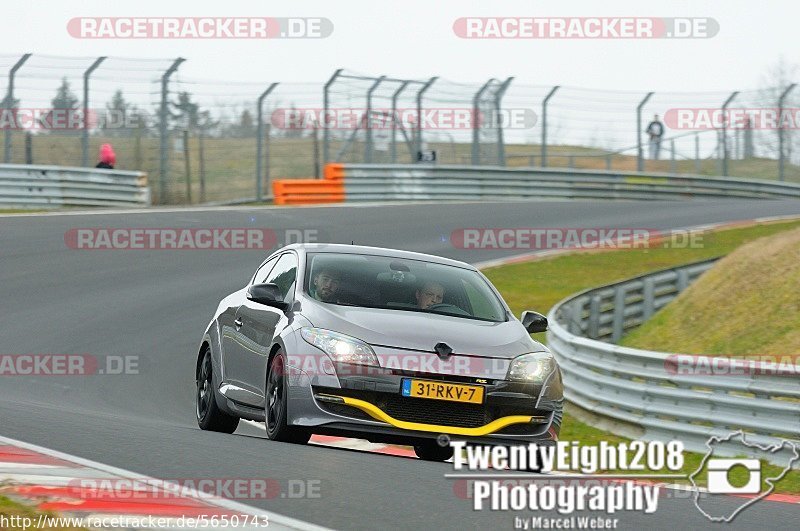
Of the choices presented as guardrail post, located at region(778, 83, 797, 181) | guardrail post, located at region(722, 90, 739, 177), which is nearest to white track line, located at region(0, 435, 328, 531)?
guardrail post, located at region(778, 83, 797, 181)

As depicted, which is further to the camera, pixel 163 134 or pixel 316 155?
pixel 316 155

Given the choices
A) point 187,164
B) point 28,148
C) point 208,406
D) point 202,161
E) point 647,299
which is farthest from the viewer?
point 202,161

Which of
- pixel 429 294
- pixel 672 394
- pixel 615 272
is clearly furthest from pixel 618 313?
pixel 429 294

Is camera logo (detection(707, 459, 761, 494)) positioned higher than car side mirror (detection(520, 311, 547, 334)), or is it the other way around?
car side mirror (detection(520, 311, 547, 334))

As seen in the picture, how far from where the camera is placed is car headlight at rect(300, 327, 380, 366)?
8.16 meters

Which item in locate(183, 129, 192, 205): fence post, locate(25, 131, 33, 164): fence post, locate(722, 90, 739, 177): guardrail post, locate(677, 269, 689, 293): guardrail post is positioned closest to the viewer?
locate(677, 269, 689, 293): guardrail post

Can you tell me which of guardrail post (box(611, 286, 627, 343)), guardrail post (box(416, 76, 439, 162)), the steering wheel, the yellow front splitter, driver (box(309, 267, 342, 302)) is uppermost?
guardrail post (box(416, 76, 439, 162))

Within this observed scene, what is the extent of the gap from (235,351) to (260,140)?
68.0 feet

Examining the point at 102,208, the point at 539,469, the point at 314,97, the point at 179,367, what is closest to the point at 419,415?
the point at 539,469

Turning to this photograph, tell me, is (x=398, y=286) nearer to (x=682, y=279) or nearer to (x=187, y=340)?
(x=187, y=340)

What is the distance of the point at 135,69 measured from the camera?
90.4 ft

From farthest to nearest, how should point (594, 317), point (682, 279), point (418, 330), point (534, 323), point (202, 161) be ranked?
1. point (202, 161)
2. point (682, 279)
3. point (594, 317)
4. point (534, 323)
5. point (418, 330)

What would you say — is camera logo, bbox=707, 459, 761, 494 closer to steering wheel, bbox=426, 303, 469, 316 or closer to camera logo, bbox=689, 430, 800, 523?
camera logo, bbox=689, 430, 800, 523

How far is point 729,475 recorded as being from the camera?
9039 mm
